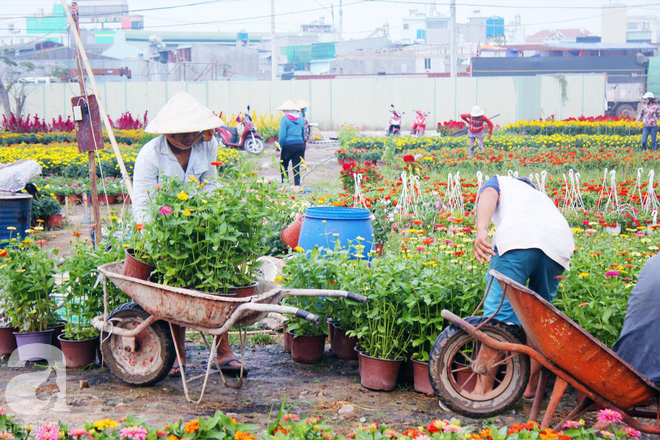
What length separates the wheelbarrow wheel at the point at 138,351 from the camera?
13.3ft

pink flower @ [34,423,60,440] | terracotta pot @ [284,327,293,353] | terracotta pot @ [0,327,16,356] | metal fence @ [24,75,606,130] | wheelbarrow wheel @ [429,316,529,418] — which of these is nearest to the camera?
pink flower @ [34,423,60,440]

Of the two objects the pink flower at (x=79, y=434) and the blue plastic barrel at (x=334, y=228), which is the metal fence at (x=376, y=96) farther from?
the pink flower at (x=79, y=434)

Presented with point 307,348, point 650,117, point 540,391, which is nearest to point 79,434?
point 540,391

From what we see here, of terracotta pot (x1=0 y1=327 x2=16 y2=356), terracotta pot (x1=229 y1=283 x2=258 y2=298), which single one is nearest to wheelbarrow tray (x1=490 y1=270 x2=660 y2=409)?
terracotta pot (x1=229 y1=283 x2=258 y2=298)

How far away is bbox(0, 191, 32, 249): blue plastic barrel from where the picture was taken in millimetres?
7301

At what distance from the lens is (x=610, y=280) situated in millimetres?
4090

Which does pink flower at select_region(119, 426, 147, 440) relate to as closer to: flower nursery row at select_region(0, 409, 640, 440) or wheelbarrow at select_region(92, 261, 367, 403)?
flower nursery row at select_region(0, 409, 640, 440)

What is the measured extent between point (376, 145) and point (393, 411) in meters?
15.7


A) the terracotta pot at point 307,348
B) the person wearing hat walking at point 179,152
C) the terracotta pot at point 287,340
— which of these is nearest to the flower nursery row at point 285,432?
the person wearing hat walking at point 179,152

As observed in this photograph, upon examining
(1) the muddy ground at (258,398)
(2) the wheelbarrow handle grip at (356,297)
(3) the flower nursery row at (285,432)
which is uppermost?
(2) the wheelbarrow handle grip at (356,297)

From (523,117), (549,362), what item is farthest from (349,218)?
(523,117)

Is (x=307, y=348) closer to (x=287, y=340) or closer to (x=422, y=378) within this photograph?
(x=287, y=340)

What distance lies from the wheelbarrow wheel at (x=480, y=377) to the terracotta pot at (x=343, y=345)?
43.1 inches

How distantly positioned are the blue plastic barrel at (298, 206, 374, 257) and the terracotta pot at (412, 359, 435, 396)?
1.45 metres
